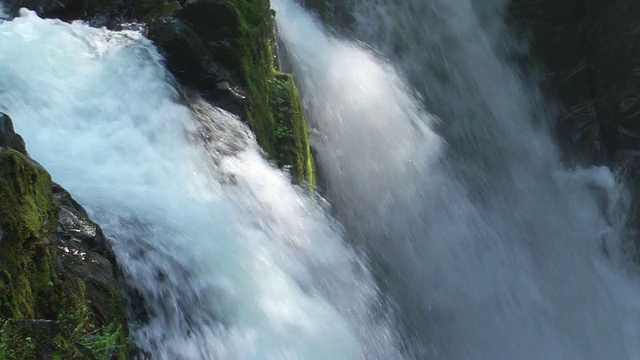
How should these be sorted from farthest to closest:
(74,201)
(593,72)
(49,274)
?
(593,72) < (74,201) < (49,274)

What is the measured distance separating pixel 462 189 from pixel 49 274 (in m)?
8.10

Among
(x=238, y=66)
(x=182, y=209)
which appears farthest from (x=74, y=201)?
(x=238, y=66)

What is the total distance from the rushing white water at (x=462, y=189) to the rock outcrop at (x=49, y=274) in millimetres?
4517

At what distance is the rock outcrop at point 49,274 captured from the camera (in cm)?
266

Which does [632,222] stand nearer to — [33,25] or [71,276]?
[33,25]

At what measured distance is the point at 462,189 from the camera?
421 inches

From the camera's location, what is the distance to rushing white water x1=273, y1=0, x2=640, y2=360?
9023 millimetres

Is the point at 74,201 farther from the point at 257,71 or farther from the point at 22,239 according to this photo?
the point at 257,71

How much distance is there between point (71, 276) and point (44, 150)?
6.11 feet

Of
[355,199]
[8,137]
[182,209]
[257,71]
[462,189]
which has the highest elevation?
[257,71]

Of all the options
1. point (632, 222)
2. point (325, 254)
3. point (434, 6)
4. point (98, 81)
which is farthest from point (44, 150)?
point (632, 222)

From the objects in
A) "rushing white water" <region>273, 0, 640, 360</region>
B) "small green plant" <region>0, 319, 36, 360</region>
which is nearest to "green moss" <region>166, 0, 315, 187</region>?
"rushing white water" <region>273, 0, 640, 360</region>

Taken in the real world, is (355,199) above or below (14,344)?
below

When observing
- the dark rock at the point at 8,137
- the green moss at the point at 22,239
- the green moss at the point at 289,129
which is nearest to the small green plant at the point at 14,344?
the green moss at the point at 22,239
